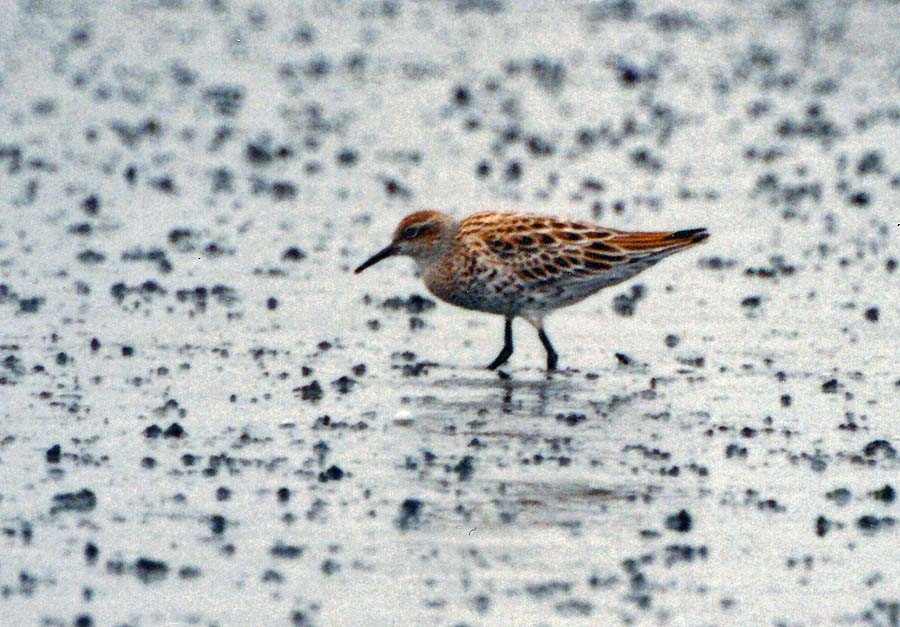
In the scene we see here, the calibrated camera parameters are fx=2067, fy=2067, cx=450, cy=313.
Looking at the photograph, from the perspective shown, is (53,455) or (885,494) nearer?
(885,494)

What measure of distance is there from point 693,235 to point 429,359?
230cm

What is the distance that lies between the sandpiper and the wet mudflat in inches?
20.5

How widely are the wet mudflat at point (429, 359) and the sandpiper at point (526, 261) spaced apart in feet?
1.71

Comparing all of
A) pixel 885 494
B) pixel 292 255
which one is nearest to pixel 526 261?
pixel 292 255

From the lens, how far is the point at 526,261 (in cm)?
1605

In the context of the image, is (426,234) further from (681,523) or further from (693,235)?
(681,523)

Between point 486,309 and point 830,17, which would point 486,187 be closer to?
point 486,309

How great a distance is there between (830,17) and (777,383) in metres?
25.2

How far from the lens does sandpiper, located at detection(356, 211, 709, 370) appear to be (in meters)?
16.1

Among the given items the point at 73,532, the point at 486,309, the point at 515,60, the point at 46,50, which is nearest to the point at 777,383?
the point at 486,309

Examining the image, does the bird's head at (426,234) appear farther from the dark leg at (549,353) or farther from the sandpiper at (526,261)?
the dark leg at (549,353)

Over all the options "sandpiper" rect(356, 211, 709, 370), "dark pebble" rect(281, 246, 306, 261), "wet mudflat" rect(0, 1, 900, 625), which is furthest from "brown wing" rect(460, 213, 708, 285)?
"dark pebble" rect(281, 246, 306, 261)

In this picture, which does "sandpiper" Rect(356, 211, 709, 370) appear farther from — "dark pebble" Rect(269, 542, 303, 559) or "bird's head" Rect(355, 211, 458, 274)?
"dark pebble" Rect(269, 542, 303, 559)

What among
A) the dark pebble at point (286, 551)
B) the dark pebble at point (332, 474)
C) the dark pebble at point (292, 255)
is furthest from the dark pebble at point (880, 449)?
the dark pebble at point (292, 255)
